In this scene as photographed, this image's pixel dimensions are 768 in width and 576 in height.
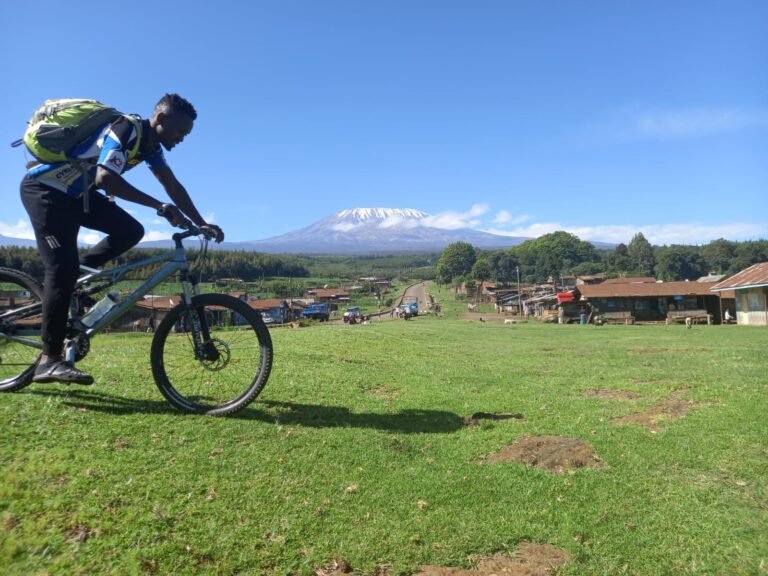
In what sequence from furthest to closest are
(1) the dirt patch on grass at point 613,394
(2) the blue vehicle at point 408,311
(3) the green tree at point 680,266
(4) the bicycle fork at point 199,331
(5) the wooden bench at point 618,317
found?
(3) the green tree at point 680,266, (2) the blue vehicle at point 408,311, (5) the wooden bench at point 618,317, (1) the dirt patch on grass at point 613,394, (4) the bicycle fork at point 199,331

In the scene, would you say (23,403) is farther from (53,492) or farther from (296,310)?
(296,310)

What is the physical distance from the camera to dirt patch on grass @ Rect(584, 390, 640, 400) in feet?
22.9

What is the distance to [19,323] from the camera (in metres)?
4.70

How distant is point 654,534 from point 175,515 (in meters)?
2.85

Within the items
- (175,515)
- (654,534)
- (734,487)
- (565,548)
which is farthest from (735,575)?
(175,515)

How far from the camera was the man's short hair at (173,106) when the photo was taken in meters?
4.55

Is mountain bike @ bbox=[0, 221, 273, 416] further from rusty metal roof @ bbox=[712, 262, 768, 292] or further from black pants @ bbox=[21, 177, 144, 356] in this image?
rusty metal roof @ bbox=[712, 262, 768, 292]

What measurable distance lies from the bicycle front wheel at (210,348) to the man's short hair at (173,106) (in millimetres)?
1677

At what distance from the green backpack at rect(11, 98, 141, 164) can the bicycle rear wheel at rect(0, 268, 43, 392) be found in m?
1.29

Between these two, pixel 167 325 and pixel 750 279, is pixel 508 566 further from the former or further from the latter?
pixel 750 279

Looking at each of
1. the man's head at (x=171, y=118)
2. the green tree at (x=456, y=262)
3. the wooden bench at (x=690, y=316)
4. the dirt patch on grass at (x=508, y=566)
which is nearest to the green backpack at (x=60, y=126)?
the man's head at (x=171, y=118)

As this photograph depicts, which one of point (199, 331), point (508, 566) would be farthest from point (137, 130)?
point (508, 566)

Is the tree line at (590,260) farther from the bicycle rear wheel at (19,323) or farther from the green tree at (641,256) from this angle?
the bicycle rear wheel at (19,323)

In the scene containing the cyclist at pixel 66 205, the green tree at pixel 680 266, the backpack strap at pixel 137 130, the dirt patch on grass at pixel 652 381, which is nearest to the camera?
the cyclist at pixel 66 205
